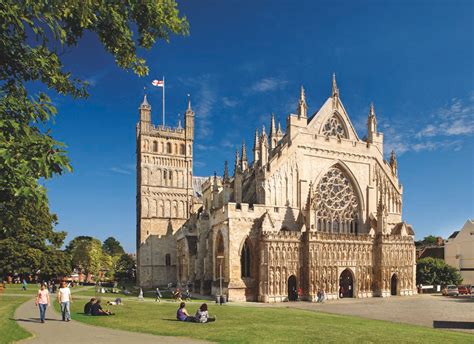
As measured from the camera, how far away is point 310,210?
146 ft

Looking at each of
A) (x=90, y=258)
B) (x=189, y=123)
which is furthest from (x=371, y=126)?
(x=90, y=258)

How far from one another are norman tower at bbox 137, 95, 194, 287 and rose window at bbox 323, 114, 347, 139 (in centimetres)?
3036

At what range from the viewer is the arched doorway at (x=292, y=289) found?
143 feet

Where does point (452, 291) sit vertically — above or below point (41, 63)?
below

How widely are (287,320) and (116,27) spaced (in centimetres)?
1710

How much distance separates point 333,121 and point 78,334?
136 ft

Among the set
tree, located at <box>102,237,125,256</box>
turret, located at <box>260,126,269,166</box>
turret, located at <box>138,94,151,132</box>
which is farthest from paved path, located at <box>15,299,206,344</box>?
tree, located at <box>102,237,125,256</box>

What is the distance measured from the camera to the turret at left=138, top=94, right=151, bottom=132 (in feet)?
238

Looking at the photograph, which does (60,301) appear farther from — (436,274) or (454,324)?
(436,274)

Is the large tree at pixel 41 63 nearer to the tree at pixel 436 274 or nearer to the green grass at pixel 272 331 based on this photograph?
the green grass at pixel 272 331

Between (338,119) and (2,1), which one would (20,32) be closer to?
(2,1)

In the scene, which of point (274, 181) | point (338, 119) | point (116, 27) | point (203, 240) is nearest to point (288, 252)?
point (274, 181)

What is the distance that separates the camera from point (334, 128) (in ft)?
167

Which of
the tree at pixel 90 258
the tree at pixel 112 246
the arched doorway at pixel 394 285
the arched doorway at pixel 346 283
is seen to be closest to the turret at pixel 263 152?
the arched doorway at pixel 346 283
